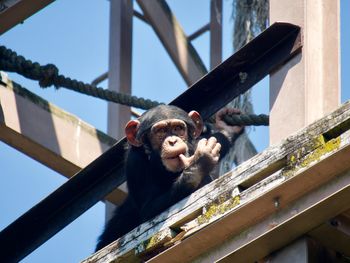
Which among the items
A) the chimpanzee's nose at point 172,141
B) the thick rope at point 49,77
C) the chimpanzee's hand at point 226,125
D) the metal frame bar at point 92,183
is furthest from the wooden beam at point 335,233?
the thick rope at point 49,77

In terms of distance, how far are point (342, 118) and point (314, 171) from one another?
0.29 metres

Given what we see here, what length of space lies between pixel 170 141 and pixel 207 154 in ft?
2.75

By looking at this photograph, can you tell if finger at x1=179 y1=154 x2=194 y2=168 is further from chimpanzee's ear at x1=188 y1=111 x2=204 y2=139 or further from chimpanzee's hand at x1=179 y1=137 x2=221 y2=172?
chimpanzee's ear at x1=188 y1=111 x2=204 y2=139

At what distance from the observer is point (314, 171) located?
5.68 m

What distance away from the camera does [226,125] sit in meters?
9.95

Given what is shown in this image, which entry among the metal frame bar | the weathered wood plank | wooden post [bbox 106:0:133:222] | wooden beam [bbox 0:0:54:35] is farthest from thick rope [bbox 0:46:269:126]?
the weathered wood plank

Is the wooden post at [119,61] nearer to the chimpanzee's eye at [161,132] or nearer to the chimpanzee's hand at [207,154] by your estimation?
the chimpanzee's eye at [161,132]

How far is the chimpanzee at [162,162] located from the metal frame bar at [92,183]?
0.20 m

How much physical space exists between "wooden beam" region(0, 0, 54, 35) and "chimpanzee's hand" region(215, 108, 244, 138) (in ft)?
4.73

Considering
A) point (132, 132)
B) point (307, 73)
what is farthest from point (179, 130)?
point (307, 73)

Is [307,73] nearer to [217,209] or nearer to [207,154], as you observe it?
[217,209]

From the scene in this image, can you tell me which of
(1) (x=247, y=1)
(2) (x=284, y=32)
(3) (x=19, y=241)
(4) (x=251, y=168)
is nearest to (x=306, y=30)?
(2) (x=284, y=32)

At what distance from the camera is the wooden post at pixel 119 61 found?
11.9m

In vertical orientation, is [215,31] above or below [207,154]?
above
